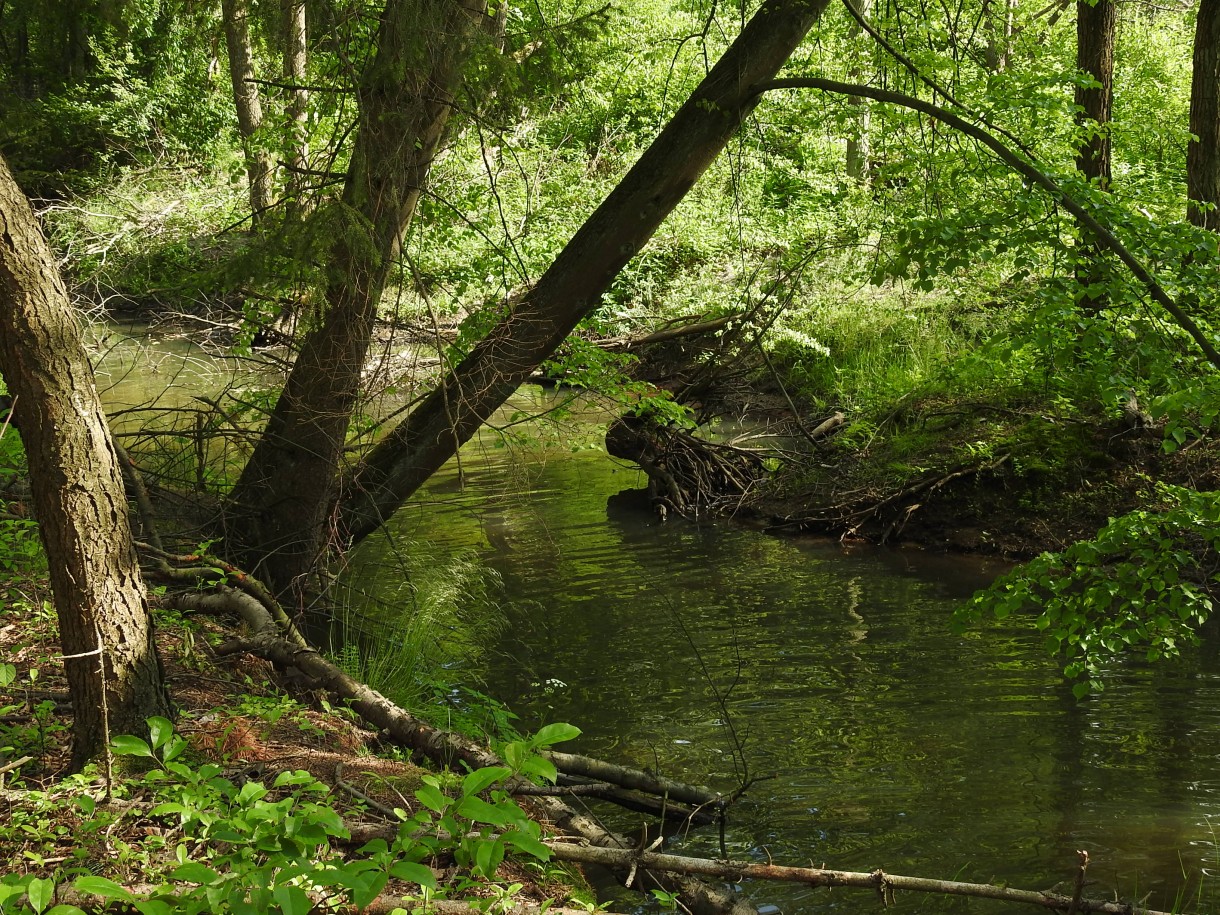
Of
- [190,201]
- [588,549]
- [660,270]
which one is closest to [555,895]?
[588,549]

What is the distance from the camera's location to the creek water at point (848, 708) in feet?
16.5

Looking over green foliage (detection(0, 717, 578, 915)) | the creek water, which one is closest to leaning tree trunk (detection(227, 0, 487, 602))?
the creek water

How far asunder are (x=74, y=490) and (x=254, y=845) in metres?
1.33

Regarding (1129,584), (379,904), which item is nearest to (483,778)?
(379,904)

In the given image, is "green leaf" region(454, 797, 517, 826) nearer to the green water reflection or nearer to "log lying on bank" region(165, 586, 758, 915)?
"log lying on bank" region(165, 586, 758, 915)

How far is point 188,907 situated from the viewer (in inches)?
99.4

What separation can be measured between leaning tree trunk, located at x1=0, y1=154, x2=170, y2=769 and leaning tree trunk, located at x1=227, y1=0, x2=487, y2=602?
6.00 feet

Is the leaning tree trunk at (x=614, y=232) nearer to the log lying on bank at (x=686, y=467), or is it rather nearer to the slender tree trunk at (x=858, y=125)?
the slender tree trunk at (x=858, y=125)

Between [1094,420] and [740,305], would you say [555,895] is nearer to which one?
[1094,420]

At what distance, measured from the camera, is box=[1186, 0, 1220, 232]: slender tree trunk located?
1027cm

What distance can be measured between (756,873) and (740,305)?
10204 mm

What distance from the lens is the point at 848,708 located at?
6953 mm

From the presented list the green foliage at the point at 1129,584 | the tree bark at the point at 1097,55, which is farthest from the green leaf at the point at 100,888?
the tree bark at the point at 1097,55

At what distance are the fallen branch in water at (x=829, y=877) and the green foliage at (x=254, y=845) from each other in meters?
0.49
